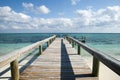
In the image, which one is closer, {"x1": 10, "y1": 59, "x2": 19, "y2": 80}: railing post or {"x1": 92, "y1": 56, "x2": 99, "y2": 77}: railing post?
{"x1": 10, "y1": 59, "x2": 19, "y2": 80}: railing post

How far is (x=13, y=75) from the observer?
10.9ft

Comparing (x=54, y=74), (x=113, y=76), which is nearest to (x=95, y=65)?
(x=54, y=74)

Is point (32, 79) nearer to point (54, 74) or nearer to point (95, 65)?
point (54, 74)

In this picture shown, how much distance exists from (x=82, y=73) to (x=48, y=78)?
1.04 m

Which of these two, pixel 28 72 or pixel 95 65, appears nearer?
pixel 95 65

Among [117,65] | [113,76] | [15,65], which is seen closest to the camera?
[117,65]

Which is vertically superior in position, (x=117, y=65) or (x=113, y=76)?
(x=117, y=65)

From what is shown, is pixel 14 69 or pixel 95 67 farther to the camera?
pixel 95 67

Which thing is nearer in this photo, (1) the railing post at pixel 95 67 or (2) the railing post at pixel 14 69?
(2) the railing post at pixel 14 69

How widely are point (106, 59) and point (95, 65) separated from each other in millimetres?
1224

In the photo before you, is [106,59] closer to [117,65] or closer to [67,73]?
[117,65]

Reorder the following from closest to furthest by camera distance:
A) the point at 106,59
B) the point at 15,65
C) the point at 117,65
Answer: the point at 117,65
the point at 106,59
the point at 15,65

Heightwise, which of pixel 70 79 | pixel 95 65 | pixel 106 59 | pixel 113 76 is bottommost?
pixel 113 76

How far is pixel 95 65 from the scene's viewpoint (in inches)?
146
